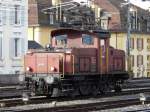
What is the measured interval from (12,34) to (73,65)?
2853 cm

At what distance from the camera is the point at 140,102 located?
81.4 feet

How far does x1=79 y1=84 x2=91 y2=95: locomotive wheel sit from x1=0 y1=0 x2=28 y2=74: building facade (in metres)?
24.6

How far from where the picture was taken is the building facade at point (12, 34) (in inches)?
2098

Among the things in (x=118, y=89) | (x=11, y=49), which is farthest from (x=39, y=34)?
(x=118, y=89)

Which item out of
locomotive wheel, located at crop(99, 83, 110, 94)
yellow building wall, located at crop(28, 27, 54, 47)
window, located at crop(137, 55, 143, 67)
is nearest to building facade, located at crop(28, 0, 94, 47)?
yellow building wall, located at crop(28, 27, 54, 47)

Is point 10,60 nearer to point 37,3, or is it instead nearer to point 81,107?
point 37,3

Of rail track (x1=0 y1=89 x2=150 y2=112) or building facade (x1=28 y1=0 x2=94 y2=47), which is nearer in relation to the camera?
rail track (x1=0 y1=89 x2=150 y2=112)

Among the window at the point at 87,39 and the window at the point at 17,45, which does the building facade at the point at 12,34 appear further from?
the window at the point at 87,39

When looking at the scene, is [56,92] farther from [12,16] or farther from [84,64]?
[12,16]

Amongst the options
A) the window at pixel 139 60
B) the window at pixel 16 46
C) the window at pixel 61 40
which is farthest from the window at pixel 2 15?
the window at pixel 139 60

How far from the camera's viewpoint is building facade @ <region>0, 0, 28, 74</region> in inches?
2098

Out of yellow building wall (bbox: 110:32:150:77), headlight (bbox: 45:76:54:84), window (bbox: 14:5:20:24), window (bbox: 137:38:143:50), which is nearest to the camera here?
headlight (bbox: 45:76:54:84)

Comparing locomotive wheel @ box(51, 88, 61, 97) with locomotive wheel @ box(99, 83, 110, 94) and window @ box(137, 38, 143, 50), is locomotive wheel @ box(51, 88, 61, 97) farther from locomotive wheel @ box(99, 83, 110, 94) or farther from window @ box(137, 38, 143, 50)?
window @ box(137, 38, 143, 50)

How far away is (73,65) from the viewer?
1059 inches
